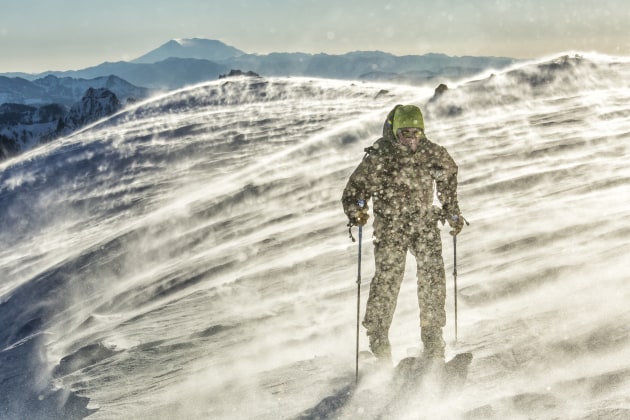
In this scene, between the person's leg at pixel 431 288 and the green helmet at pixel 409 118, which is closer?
the green helmet at pixel 409 118

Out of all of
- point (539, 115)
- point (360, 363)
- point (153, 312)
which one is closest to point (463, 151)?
point (539, 115)

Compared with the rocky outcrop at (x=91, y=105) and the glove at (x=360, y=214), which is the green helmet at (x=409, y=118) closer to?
the glove at (x=360, y=214)

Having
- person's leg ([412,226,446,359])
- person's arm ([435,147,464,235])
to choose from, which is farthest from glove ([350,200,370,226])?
person's arm ([435,147,464,235])

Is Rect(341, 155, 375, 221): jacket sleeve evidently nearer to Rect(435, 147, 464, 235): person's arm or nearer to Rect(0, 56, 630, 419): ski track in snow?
Rect(435, 147, 464, 235): person's arm

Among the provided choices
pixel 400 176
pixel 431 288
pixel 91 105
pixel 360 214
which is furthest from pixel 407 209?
pixel 91 105

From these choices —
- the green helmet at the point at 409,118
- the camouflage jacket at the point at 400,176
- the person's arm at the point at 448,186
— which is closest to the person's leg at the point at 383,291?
the camouflage jacket at the point at 400,176

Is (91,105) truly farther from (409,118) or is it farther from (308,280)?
(409,118)

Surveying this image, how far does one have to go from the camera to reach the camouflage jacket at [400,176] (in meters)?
4.26

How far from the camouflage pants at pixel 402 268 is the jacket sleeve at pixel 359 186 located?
23cm

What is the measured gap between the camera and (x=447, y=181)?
4359 mm

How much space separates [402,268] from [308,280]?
2.73 m

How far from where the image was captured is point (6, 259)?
591 inches

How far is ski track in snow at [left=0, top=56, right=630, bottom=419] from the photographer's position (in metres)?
4.22

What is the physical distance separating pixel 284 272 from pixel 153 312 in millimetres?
1824
